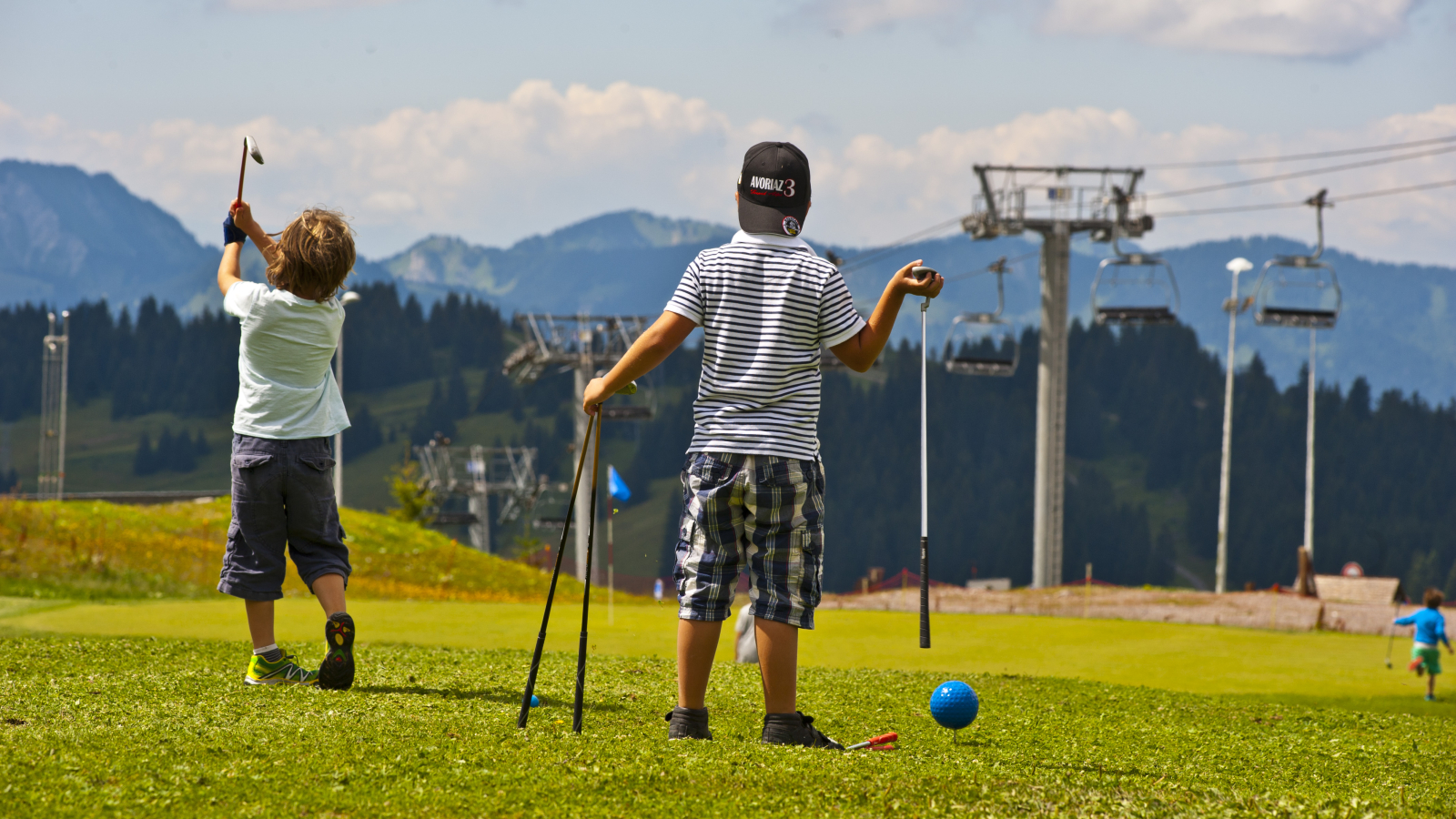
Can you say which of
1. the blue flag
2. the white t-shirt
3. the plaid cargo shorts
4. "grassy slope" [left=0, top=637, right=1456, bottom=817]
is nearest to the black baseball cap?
the plaid cargo shorts

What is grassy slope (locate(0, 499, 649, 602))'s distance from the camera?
16891 mm

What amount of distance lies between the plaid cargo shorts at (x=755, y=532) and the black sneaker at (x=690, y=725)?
0.36 metres

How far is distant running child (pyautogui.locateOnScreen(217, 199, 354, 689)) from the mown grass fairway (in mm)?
3292

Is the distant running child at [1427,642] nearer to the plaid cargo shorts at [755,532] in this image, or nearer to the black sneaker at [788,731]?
the black sneaker at [788,731]

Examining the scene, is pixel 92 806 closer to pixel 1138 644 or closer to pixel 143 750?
pixel 143 750

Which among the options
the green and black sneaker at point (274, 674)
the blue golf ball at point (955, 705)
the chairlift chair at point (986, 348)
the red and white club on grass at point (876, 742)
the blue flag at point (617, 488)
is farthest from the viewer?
the chairlift chair at point (986, 348)

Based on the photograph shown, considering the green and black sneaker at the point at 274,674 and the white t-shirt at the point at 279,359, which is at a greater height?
the white t-shirt at the point at 279,359

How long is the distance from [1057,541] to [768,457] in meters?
36.1

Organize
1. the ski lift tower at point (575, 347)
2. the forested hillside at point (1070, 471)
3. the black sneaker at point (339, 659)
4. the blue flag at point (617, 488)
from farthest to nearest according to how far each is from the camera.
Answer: the forested hillside at point (1070, 471) < the ski lift tower at point (575, 347) < the blue flag at point (617, 488) < the black sneaker at point (339, 659)

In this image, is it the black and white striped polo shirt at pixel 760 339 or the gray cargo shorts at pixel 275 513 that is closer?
the black and white striped polo shirt at pixel 760 339

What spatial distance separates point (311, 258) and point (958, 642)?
9.11 metres

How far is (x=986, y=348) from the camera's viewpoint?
131 feet

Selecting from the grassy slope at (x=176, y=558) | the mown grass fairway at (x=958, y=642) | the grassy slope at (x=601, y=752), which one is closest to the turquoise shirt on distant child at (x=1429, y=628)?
the mown grass fairway at (x=958, y=642)

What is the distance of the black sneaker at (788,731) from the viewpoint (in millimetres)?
4691
